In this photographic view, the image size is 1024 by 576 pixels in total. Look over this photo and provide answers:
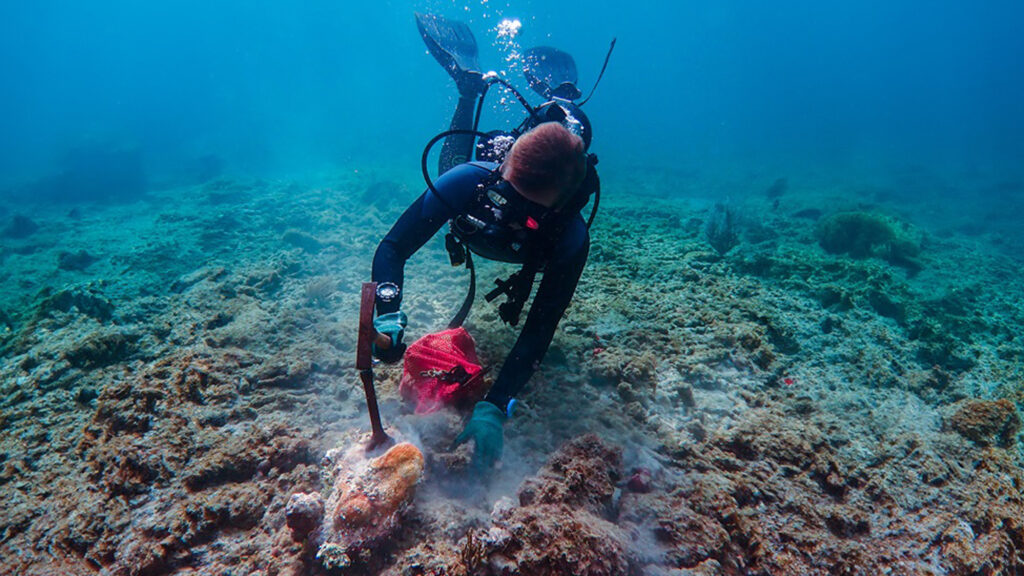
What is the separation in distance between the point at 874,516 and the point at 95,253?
1484cm

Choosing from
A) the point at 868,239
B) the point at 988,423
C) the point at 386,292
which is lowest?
the point at 386,292

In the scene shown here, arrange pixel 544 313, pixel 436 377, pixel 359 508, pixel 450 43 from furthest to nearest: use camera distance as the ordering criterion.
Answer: pixel 450 43 → pixel 544 313 → pixel 436 377 → pixel 359 508

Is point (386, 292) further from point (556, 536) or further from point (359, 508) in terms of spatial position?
point (556, 536)

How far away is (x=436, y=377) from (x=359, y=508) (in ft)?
3.54

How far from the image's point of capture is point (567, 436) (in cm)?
265

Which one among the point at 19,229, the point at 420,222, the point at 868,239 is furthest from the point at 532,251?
the point at 19,229

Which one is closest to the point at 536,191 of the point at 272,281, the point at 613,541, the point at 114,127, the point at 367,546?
the point at 613,541

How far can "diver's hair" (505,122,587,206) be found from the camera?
92.5 inches

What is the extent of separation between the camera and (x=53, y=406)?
10.4 feet

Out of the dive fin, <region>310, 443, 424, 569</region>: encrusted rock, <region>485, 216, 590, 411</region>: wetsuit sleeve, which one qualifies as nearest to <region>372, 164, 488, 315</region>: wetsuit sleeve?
<region>485, 216, 590, 411</region>: wetsuit sleeve

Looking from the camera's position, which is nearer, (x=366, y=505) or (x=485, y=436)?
(x=366, y=505)

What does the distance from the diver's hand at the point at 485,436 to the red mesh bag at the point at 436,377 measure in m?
0.28

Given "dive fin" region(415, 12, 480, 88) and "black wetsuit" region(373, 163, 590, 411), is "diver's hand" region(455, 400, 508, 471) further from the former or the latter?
"dive fin" region(415, 12, 480, 88)

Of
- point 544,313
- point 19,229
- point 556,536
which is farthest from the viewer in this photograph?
point 19,229
